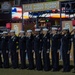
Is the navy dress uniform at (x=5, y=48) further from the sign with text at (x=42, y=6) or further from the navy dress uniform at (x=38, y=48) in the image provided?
the sign with text at (x=42, y=6)

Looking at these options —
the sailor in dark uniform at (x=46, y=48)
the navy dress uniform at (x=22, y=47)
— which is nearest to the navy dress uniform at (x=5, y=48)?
the navy dress uniform at (x=22, y=47)

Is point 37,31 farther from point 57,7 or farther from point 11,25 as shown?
point 11,25

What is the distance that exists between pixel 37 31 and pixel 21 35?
0.88 metres

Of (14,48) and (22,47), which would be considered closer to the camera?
(22,47)

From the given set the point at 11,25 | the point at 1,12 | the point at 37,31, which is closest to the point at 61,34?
the point at 37,31

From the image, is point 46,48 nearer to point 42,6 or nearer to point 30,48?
point 30,48

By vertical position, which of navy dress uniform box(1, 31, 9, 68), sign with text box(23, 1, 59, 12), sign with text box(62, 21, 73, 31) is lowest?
navy dress uniform box(1, 31, 9, 68)

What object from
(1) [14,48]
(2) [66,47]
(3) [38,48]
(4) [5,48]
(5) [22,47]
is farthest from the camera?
(4) [5,48]

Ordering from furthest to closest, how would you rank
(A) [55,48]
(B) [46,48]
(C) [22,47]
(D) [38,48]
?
(C) [22,47] < (D) [38,48] < (B) [46,48] < (A) [55,48]

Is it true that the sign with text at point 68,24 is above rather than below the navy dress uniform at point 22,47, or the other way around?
above

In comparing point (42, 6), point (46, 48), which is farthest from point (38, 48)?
point (42, 6)

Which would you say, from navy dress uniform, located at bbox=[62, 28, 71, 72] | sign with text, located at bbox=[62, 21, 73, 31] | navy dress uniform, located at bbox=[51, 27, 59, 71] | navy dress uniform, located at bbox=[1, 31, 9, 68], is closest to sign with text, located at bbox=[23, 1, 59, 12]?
sign with text, located at bbox=[62, 21, 73, 31]

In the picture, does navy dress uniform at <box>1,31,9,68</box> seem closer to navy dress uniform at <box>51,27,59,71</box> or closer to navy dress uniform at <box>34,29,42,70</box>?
navy dress uniform at <box>34,29,42,70</box>

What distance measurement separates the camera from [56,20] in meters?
22.4
